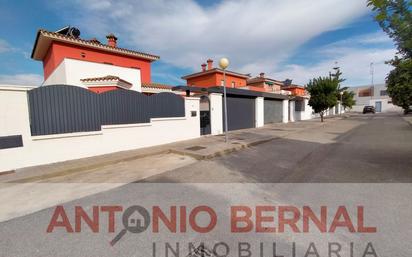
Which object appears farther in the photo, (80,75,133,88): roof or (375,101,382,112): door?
(375,101,382,112): door

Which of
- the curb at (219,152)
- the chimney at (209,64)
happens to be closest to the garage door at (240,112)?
the curb at (219,152)

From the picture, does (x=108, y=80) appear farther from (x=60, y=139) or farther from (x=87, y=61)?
(x=60, y=139)

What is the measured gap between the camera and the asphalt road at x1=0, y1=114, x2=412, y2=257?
2.55 m

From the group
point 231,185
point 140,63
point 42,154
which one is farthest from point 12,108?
point 140,63

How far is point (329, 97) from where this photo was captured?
2147 centimetres

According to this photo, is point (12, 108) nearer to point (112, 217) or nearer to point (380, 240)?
point (112, 217)

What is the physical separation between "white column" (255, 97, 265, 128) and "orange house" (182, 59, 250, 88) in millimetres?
9985

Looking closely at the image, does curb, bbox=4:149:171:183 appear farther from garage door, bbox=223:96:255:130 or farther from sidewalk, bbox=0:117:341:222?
garage door, bbox=223:96:255:130

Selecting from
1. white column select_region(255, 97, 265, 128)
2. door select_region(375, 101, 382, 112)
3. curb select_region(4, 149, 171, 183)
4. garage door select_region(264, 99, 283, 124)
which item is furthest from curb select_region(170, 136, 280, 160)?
door select_region(375, 101, 382, 112)

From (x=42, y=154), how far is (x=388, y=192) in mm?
8889

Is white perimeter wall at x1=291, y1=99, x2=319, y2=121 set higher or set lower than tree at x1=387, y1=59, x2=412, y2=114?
lower

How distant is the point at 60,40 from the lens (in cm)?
1363

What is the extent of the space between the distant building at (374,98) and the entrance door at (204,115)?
220ft

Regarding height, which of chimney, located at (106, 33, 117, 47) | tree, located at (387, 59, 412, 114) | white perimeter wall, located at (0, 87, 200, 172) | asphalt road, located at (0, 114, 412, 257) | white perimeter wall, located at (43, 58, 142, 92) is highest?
chimney, located at (106, 33, 117, 47)
